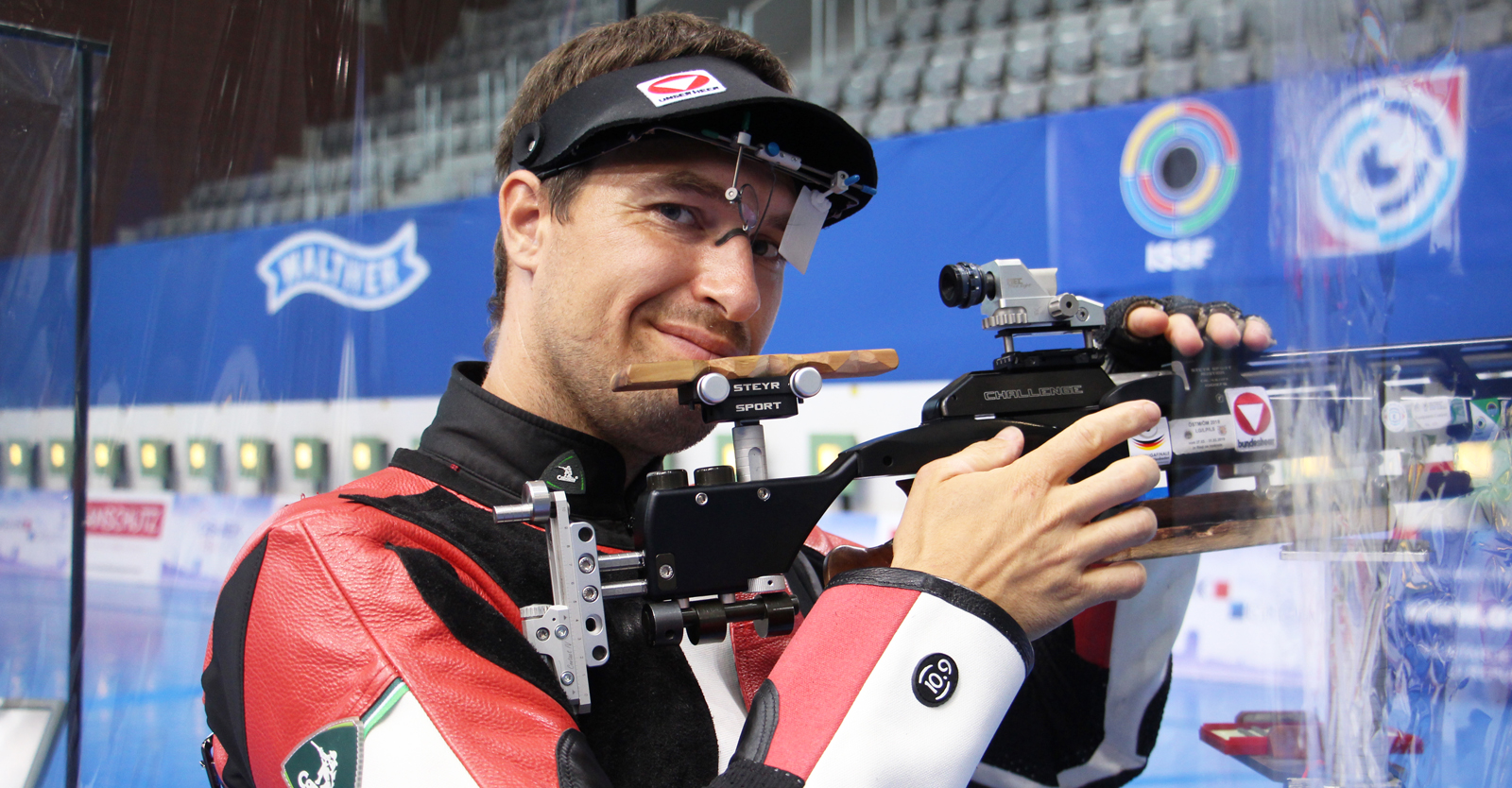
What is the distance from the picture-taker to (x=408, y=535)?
77cm

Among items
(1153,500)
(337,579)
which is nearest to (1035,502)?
(1153,500)

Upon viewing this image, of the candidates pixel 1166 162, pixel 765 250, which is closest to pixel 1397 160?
pixel 765 250

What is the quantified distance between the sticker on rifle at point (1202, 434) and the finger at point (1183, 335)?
0.30 ft

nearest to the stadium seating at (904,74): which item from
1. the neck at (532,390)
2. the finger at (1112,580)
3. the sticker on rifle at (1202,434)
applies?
the sticker on rifle at (1202,434)

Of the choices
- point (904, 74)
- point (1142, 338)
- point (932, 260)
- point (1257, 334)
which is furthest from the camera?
point (904, 74)

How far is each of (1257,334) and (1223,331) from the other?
37 millimetres

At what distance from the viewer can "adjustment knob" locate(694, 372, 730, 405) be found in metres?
0.72

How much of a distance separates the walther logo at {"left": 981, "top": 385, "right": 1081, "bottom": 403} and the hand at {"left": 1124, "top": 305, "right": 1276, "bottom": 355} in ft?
0.48

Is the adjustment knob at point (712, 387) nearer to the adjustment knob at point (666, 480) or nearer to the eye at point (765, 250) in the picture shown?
the adjustment knob at point (666, 480)

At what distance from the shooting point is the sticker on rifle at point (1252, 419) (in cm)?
79

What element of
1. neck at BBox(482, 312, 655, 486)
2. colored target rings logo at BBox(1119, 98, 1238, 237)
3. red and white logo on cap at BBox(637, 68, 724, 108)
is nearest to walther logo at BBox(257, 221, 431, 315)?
neck at BBox(482, 312, 655, 486)

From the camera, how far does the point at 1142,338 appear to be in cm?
96

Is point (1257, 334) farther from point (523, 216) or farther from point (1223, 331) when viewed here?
point (523, 216)

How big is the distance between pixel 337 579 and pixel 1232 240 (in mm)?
830
